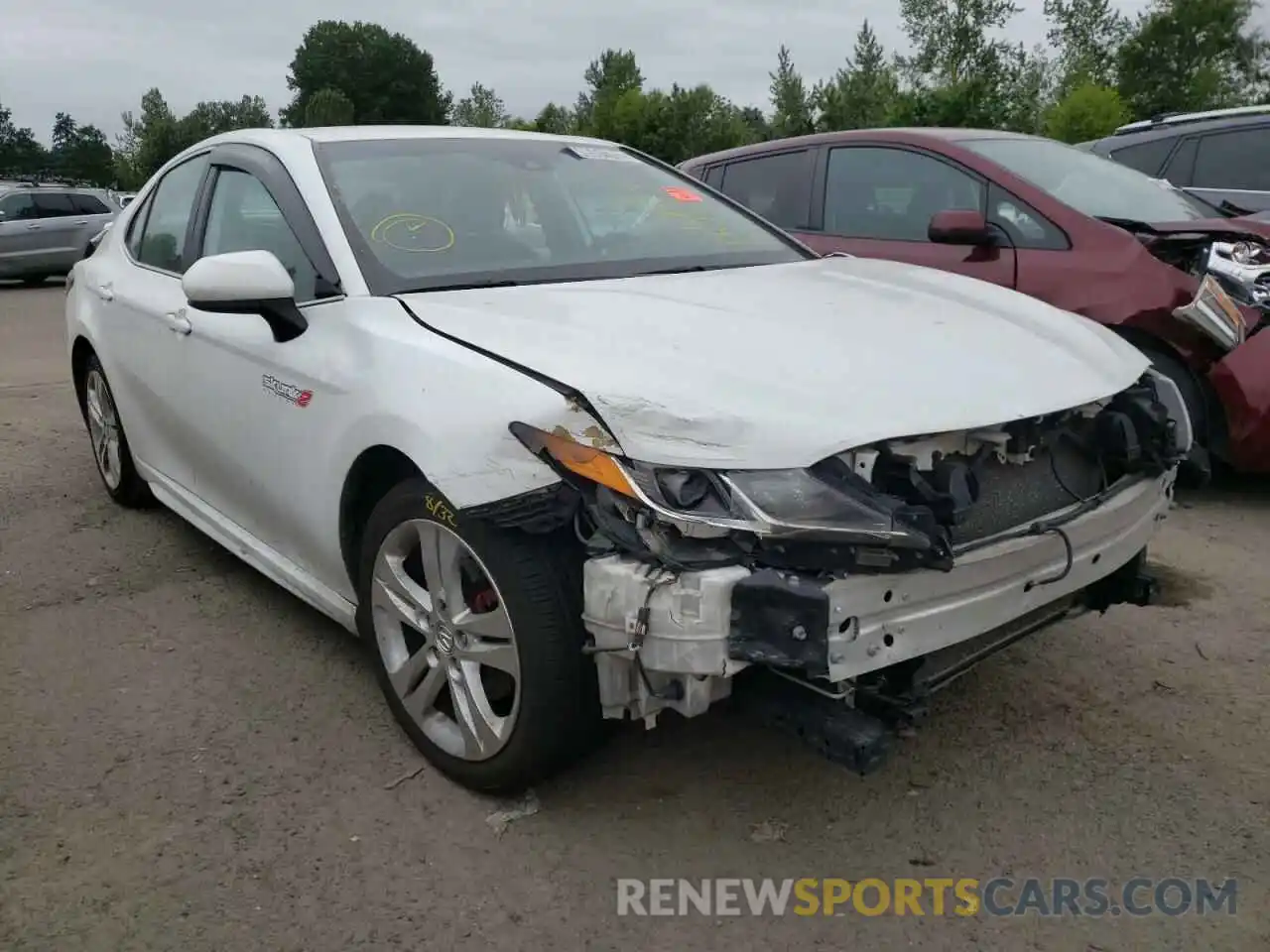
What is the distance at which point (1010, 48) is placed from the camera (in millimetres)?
48406

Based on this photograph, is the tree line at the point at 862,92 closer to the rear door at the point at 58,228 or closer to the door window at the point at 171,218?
the rear door at the point at 58,228

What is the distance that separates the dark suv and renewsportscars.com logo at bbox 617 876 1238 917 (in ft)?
18.0

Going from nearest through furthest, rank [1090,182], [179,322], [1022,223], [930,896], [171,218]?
[930,896], [179,322], [171,218], [1022,223], [1090,182]

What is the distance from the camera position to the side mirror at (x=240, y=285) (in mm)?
2883

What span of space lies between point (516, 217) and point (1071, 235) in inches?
108

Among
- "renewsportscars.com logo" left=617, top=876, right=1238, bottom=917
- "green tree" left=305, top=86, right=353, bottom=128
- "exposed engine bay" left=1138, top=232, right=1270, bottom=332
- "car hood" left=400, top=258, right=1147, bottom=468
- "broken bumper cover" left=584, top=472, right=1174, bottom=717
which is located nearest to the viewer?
"broken bumper cover" left=584, top=472, right=1174, bottom=717

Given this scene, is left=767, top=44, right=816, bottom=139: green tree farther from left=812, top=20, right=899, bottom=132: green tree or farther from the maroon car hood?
the maroon car hood

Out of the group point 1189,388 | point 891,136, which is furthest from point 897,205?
point 1189,388

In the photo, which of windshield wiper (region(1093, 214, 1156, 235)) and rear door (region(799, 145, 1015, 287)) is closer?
windshield wiper (region(1093, 214, 1156, 235))

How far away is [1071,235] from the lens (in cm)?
498

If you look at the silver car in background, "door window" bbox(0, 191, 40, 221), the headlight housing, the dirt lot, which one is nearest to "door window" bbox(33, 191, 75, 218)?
the silver car in background

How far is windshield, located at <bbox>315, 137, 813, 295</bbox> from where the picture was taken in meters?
3.14

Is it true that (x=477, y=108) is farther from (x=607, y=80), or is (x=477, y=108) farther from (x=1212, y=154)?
(x=1212, y=154)

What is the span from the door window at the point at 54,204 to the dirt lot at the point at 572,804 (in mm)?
17031
